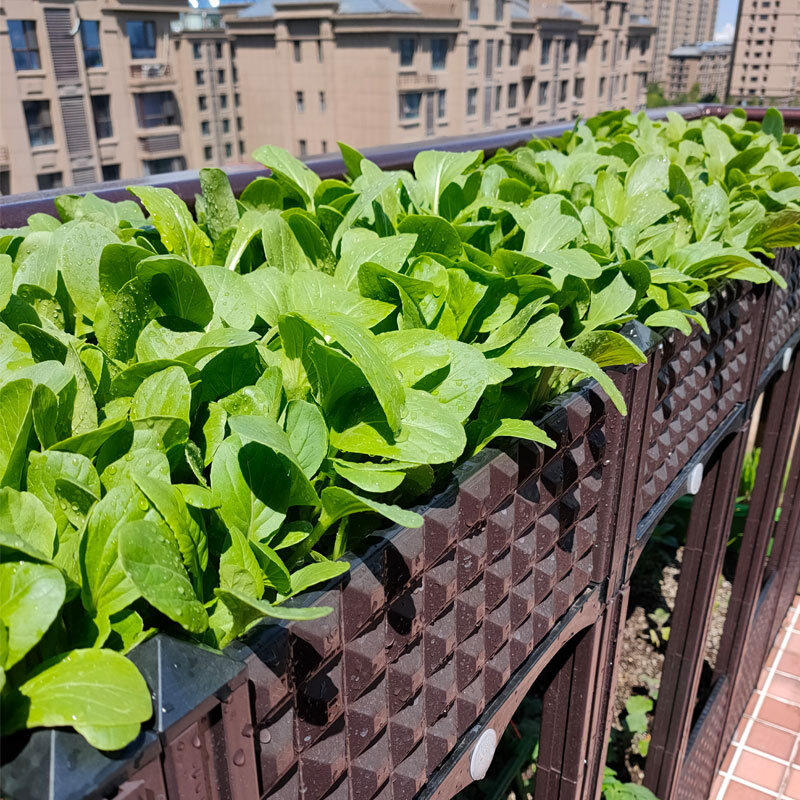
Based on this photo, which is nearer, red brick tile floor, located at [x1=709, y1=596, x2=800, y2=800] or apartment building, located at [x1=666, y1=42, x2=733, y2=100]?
red brick tile floor, located at [x1=709, y1=596, x2=800, y2=800]

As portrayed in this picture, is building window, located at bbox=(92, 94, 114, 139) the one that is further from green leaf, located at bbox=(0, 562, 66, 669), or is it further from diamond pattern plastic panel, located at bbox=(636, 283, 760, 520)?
green leaf, located at bbox=(0, 562, 66, 669)

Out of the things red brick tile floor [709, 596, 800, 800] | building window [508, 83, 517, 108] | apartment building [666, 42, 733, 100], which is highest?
building window [508, 83, 517, 108]

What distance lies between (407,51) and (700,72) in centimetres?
5695

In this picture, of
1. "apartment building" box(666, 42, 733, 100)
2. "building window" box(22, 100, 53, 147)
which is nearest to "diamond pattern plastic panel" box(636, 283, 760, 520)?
"building window" box(22, 100, 53, 147)

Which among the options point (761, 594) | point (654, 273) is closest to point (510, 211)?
point (654, 273)

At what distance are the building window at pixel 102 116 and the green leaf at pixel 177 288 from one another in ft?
62.5

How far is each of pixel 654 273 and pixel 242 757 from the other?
918 millimetres

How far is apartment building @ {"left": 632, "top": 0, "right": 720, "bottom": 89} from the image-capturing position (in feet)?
226

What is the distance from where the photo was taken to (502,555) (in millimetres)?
911

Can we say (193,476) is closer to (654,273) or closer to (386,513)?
(386,513)

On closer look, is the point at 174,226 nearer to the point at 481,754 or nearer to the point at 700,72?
the point at 481,754

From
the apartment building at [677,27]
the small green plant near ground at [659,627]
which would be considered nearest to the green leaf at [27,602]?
the small green plant near ground at [659,627]

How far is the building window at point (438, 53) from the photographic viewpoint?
2253cm

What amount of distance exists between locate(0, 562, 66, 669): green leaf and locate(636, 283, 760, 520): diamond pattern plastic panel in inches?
36.4
